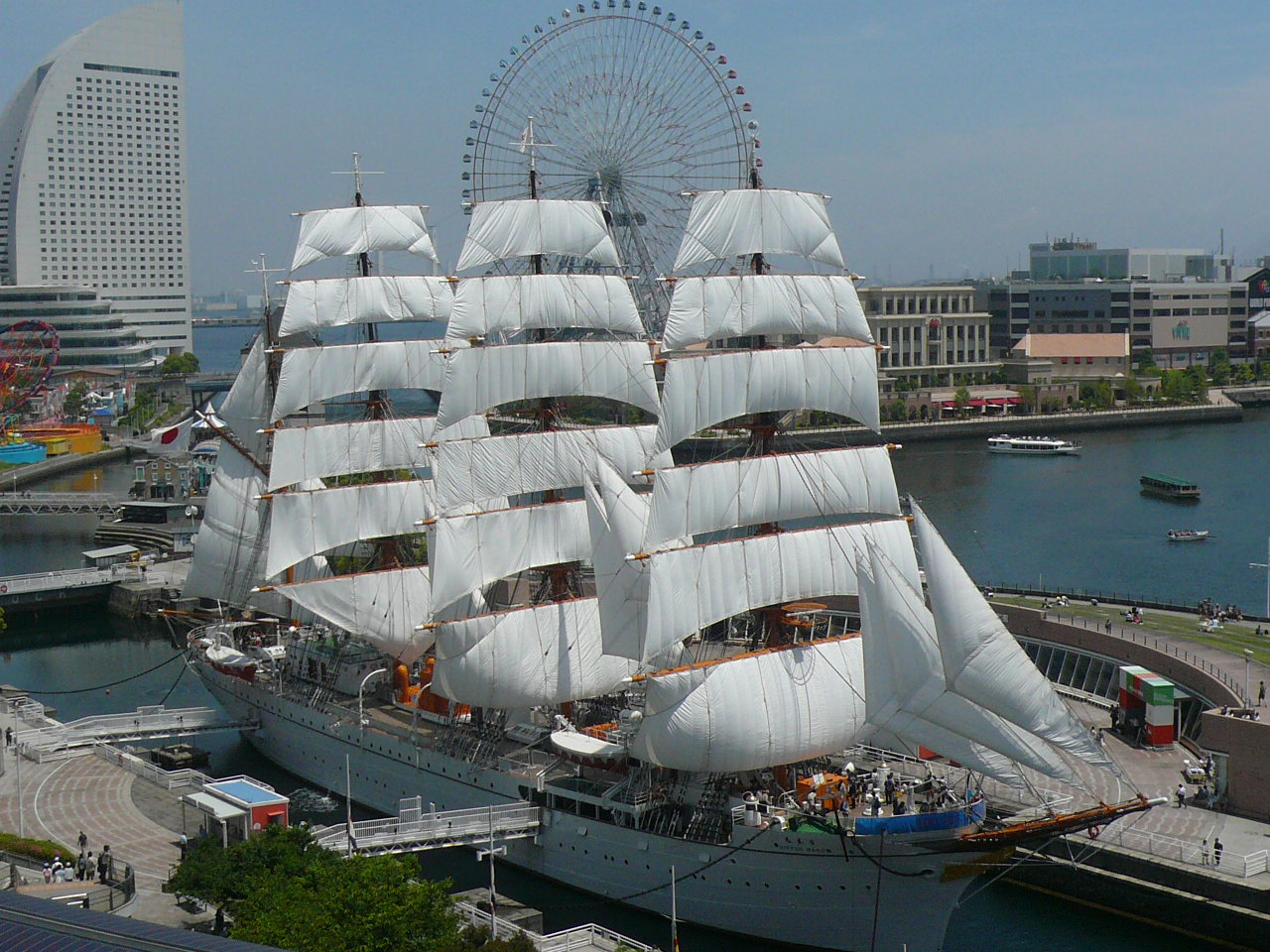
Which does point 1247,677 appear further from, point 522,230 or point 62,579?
point 62,579

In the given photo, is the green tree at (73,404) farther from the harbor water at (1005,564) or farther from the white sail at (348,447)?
the white sail at (348,447)

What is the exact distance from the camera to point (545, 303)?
42.4 metres

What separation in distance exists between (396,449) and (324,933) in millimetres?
25895

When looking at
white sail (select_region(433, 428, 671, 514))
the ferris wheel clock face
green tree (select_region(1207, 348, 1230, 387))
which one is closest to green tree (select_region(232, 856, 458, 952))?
white sail (select_region(433, 428, 671, 514))

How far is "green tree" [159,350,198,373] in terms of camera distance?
161000 millimetres

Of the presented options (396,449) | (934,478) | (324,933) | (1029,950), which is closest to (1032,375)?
(934,478)

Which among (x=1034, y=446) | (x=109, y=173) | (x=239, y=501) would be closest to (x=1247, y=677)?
(x=239, y=501)

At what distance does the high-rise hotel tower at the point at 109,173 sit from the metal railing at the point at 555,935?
164m

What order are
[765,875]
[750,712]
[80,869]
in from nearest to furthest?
[80,869] < [765,875] < [750,712]

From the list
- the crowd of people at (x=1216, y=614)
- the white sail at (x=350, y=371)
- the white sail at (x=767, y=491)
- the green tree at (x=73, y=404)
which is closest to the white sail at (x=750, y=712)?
the white sail at (x=767, y=491)

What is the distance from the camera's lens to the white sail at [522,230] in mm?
42469

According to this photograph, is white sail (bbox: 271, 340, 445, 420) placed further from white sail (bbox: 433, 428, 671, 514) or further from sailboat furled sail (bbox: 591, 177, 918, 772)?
sailboat furled sail (bbox: 591, 177, 918, 772)

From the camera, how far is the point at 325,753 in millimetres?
42125

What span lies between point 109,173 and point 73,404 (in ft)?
211
